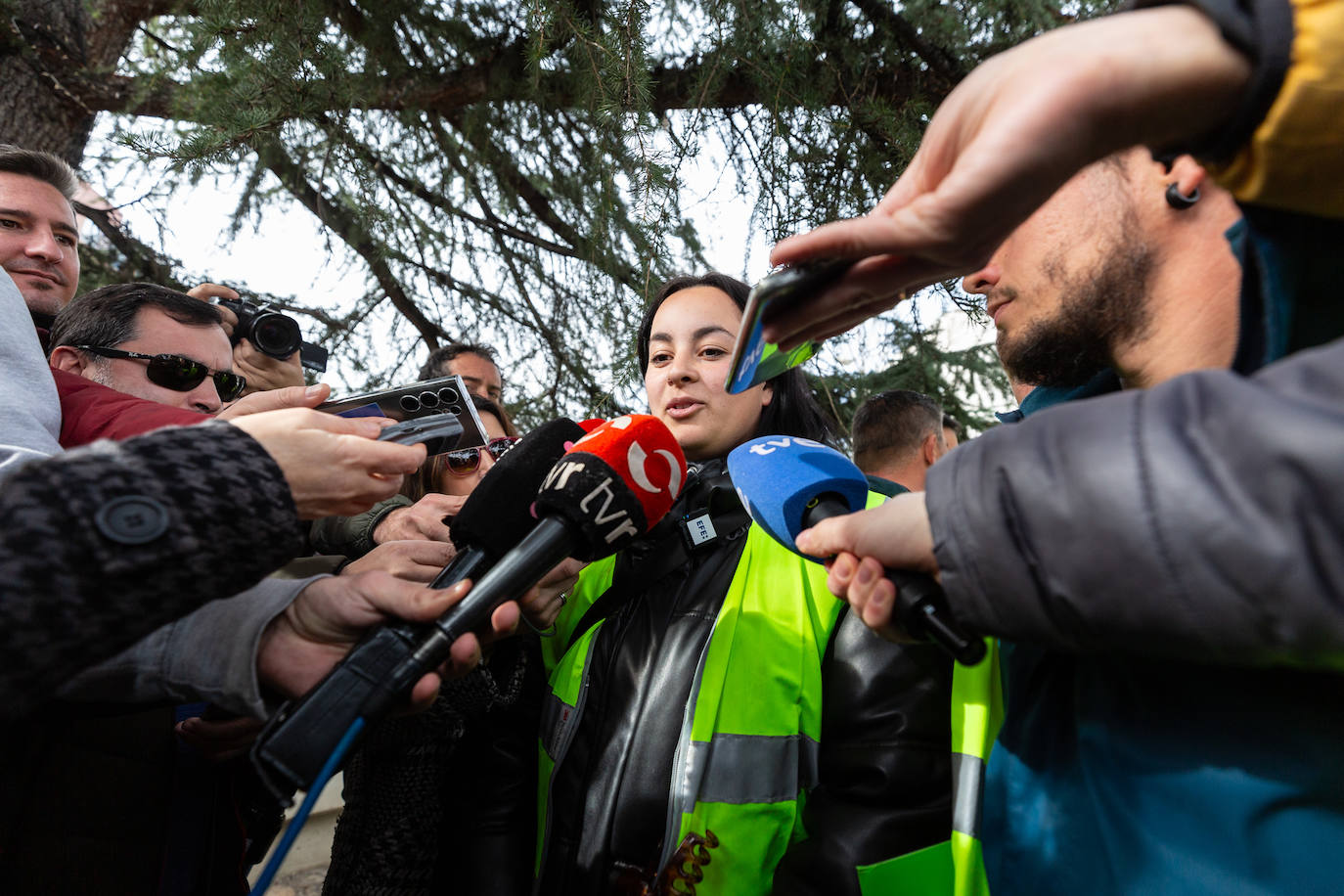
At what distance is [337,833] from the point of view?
209cm

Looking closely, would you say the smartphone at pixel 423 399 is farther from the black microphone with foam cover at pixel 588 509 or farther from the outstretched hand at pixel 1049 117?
the outstretched hand at pixel 1049 117

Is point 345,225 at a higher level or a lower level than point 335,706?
higher

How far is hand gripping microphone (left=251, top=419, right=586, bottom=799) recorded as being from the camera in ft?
3.24

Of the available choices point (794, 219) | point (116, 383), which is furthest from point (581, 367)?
point (116, 383)

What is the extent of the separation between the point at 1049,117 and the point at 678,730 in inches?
51.4

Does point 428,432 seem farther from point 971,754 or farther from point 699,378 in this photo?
point 971,754

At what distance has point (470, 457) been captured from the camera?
8.84 ft

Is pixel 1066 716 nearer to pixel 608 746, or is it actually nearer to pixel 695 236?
pixel 608 746

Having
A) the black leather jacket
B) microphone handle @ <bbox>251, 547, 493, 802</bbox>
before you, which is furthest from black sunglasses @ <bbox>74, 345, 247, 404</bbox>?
microphone handle @ <bbox>251, 547, 493, 802</bbox>

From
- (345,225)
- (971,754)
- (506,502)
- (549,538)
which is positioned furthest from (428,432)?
(345,225)

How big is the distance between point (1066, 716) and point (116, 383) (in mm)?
2344

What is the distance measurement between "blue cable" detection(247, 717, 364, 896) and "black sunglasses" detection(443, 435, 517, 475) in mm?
1642

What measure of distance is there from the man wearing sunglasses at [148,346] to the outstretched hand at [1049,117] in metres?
2.01

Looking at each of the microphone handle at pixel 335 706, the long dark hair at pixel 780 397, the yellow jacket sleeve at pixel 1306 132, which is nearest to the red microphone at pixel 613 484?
the microphone handle at pixel 335 706
